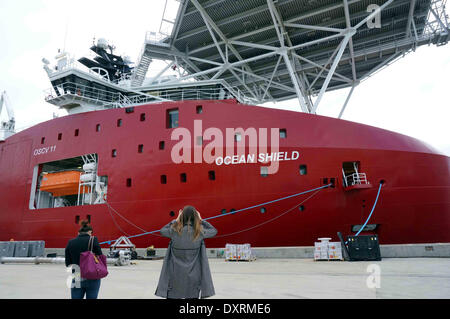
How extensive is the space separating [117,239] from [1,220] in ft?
26.9

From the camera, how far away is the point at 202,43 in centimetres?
1934

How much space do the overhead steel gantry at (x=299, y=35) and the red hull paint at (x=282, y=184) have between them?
4377 mm

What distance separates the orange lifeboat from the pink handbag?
12074 mm

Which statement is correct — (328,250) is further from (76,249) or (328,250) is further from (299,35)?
(299,35)

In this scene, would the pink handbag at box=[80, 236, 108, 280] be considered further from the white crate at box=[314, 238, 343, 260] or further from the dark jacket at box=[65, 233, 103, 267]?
the white crate at box=[314, 238, 343, 260]

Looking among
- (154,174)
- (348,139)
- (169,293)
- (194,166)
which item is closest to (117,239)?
(154,174)

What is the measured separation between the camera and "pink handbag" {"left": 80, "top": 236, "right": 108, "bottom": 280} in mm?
3395

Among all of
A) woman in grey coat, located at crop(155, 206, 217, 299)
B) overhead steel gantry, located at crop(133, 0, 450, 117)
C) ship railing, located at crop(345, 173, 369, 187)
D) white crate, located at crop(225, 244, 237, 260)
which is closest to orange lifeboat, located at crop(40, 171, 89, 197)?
overhead steel gantry, located at crop(133, 0, 450, 117)

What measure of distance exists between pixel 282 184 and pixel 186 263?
26.5 ft

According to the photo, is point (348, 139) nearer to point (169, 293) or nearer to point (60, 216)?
point (169, 293)

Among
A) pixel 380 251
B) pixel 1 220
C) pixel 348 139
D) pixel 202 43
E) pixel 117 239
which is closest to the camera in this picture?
pixel 380 251

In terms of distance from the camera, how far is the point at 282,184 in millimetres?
10773

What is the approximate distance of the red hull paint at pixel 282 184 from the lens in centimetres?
1015

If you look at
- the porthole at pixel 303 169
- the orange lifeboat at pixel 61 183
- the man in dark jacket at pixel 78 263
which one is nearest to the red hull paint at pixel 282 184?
the porthole at pixel 303 169
